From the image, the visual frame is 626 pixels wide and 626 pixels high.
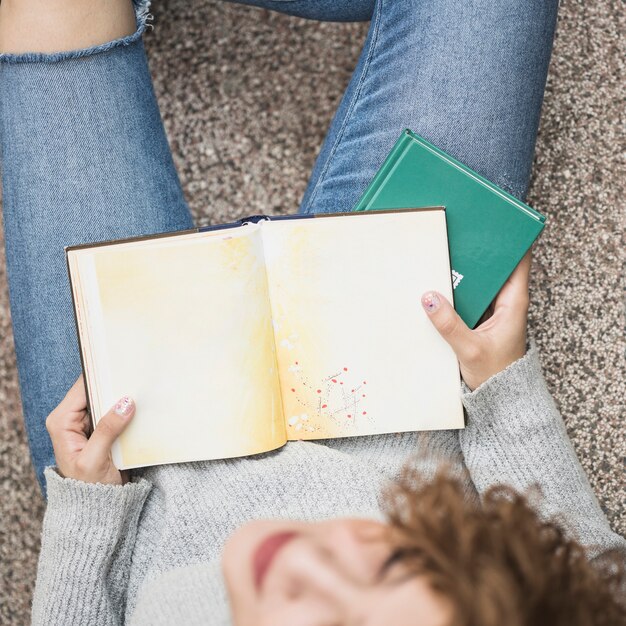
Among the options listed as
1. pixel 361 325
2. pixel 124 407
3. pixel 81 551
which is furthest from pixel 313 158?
pixel 81 551

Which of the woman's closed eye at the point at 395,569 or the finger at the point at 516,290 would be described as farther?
the finger at the point at 516,290

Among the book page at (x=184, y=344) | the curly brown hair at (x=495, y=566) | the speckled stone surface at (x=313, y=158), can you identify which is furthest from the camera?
the speckled stone surface at (x=313, y=158)

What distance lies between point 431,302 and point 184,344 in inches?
10.0

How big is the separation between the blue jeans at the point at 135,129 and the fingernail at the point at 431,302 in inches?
6.1

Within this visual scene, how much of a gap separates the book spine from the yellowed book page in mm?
42

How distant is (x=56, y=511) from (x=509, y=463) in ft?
1.57

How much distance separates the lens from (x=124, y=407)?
24.8 inches

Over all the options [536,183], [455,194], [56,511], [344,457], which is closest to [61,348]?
[56,511]

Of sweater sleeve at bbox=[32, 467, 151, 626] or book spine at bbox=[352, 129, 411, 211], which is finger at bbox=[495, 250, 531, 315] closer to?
book spine at bbox=[352, 129, 411, 211]

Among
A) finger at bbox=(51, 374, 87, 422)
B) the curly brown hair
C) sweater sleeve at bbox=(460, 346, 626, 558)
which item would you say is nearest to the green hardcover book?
sweater sleeve at bbox=(460, 346, 626, 558)

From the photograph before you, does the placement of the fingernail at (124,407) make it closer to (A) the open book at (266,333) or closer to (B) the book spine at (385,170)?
(A) the open book at (266,333)

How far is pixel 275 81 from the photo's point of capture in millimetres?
987

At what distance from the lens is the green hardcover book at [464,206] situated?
25.9 inches

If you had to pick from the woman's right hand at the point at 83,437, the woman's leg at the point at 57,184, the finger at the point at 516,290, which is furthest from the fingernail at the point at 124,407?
the finger at the point at 516,290
